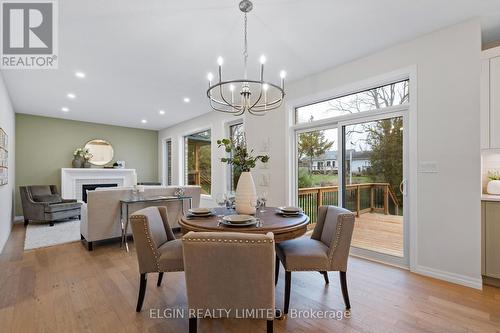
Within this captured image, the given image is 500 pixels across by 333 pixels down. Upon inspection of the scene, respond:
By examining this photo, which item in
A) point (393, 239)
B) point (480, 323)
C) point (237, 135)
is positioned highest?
point (237, 135)

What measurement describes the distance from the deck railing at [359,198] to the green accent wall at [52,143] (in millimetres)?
6048

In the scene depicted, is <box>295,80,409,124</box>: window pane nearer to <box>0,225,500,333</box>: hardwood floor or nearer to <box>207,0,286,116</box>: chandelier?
<box>207,0,286,116</box>: chandelier

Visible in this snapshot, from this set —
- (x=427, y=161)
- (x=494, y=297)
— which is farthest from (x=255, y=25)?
(x=494, y=297)

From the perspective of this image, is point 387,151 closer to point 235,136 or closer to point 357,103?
point 357,103

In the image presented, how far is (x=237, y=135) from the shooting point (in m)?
5.38

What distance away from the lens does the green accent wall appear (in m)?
5.92

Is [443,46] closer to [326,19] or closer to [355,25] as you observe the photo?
[355,25]

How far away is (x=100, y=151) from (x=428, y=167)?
25.6 ft

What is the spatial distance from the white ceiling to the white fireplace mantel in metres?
2.56

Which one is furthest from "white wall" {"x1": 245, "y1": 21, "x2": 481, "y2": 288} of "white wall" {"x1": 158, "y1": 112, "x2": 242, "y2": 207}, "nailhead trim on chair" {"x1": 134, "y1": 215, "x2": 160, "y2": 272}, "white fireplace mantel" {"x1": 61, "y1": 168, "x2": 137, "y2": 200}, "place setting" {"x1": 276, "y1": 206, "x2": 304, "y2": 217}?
"white fireplace mantel" {"x1": 61, "y1": 168, "x2": 137, "y2": 200}

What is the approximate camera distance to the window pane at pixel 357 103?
118 inches

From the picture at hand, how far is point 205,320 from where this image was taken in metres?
1.89

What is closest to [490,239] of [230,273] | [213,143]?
[230,273]

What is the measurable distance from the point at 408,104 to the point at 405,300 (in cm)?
210
